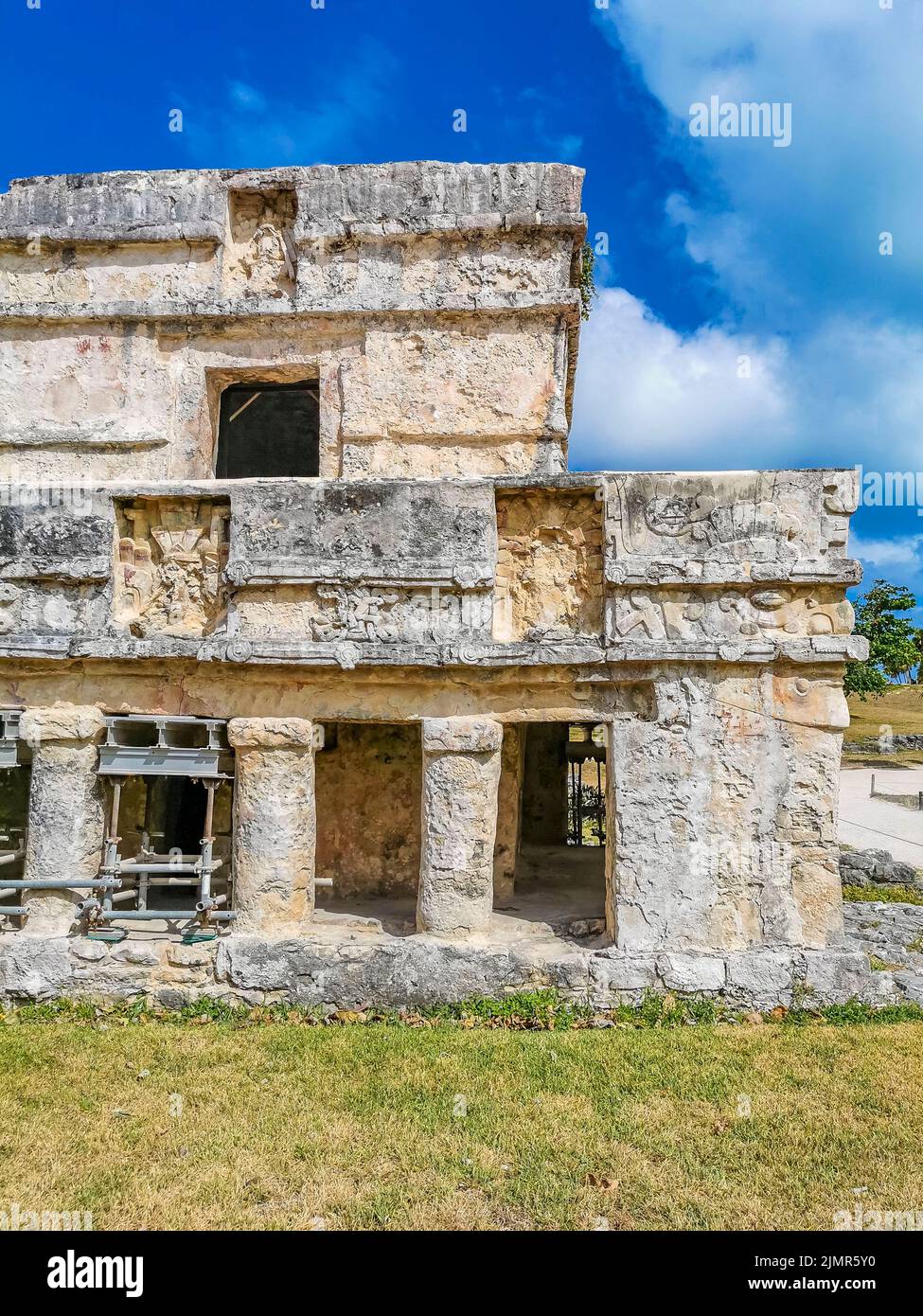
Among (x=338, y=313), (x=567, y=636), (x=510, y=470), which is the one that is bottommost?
(x=567, y=636)

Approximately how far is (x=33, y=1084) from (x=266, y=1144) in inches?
66.1

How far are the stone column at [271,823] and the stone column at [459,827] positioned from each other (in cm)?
96

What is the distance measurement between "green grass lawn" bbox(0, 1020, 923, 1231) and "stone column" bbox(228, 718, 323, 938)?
2.57 ft

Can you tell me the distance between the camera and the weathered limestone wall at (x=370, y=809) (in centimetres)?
810

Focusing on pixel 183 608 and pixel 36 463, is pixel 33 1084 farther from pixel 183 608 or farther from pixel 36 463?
pixel 36 463

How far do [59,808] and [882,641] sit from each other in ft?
91.4

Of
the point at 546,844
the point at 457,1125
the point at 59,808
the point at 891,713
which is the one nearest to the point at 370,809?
the point at 59,808

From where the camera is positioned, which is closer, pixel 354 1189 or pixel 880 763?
pixel 354 1189

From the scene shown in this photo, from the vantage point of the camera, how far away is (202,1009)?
5.89 meters

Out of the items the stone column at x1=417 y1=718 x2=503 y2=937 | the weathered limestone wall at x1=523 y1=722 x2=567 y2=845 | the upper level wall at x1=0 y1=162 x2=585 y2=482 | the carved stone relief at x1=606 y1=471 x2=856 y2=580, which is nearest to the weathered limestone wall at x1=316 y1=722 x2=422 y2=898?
the stone column at x1=417 y1=718 x2=503 y2=937

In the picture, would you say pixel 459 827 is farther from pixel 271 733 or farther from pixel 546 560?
pixel 546 560

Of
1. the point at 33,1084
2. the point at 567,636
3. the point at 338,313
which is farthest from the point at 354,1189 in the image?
the point at 338,313

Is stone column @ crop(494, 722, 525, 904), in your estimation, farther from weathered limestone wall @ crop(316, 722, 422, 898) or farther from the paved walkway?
the paved walkway

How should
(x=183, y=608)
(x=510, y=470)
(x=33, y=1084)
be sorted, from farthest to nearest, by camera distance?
(x=510, y=470), (x=183, y=608), (x=33, y=1084)
